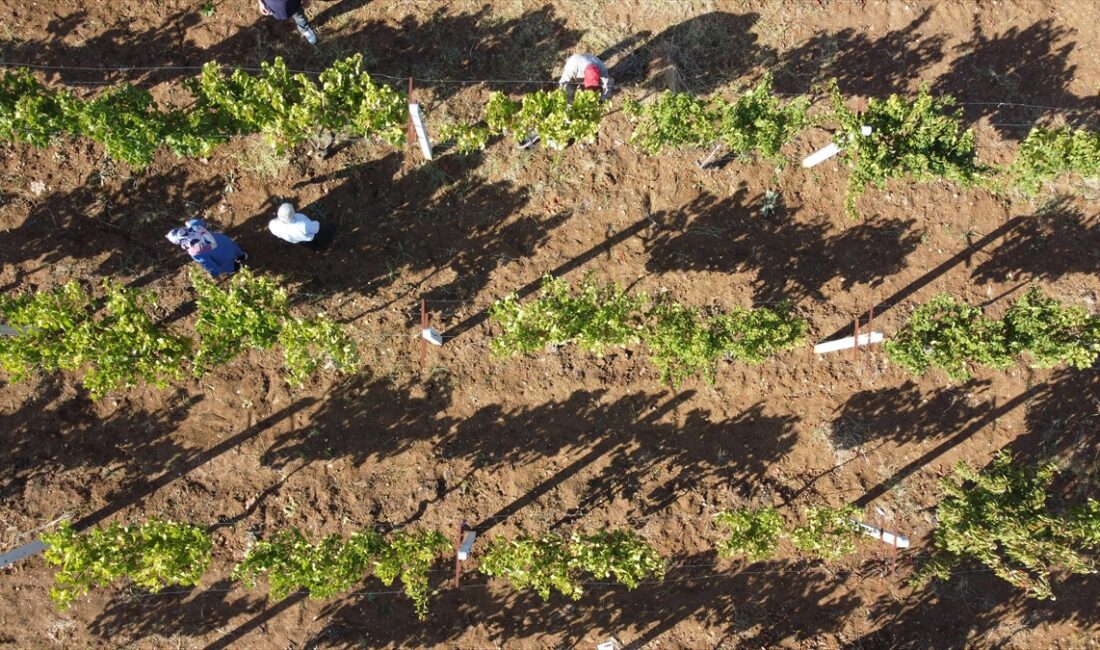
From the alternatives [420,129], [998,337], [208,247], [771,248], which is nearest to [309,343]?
[208,247]

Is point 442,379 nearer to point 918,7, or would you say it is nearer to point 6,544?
point 6,544

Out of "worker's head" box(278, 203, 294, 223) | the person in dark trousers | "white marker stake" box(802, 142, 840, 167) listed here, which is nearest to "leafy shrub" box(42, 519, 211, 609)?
"worker's head" box(278, 203, 294, 223)

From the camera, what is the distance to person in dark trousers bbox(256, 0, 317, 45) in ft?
28.0

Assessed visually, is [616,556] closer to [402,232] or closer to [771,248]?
[771,248]

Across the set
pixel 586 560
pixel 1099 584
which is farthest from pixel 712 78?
pixel 1099 584

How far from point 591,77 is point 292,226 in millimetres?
4386

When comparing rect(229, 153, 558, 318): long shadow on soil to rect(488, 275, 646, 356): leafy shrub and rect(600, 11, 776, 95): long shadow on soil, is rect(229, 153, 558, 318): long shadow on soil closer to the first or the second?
rect(488, 275, 646, 356): leafy shrub

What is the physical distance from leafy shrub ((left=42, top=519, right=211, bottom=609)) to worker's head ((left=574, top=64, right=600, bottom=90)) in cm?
773

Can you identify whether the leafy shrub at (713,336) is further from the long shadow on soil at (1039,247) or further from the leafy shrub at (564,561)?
the long shadow on soil at (1039,247)

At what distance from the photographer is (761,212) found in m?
9.55

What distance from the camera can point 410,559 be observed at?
8.23 metres

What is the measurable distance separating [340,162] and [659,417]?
19.5 ft

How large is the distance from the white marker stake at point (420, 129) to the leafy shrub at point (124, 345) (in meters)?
3.90

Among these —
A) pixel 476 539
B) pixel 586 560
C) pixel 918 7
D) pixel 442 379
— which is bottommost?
pixel 586 560
